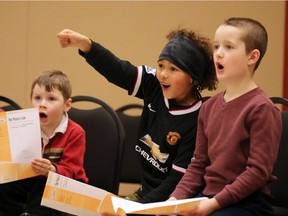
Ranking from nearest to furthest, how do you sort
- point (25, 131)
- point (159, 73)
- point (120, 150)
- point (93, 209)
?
point (93, 209) → point (25, 131) → point (159, 73) → point (120, 150)

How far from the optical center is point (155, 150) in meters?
1.99

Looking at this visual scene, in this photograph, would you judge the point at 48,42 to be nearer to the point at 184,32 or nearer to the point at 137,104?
the point at 137,104

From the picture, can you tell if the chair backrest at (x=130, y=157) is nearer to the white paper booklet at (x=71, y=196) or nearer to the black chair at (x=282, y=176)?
the black chair at (x=282, y=176)

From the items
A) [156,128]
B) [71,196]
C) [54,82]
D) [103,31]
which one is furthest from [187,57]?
[103,31]

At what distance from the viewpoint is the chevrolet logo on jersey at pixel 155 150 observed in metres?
1.97

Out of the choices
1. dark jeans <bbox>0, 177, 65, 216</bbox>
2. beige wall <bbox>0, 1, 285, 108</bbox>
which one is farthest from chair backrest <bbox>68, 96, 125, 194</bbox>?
beige wall <bbox>0, 1, 285, 108</bbox>

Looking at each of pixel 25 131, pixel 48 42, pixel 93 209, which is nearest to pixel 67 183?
pixel 93 209

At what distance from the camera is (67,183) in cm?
167

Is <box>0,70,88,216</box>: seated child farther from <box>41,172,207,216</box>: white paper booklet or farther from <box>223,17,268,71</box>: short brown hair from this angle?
<box>223,17,268,71</box>: short brown hair

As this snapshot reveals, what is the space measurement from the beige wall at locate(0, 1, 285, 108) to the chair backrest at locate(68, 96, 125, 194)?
1442 millimetres

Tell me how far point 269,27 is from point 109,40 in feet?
4.06

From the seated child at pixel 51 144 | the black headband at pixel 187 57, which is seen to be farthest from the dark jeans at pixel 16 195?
the black headband at pixel 187 57

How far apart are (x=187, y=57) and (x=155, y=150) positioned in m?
0.40

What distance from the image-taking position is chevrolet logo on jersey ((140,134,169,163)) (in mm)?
1966
